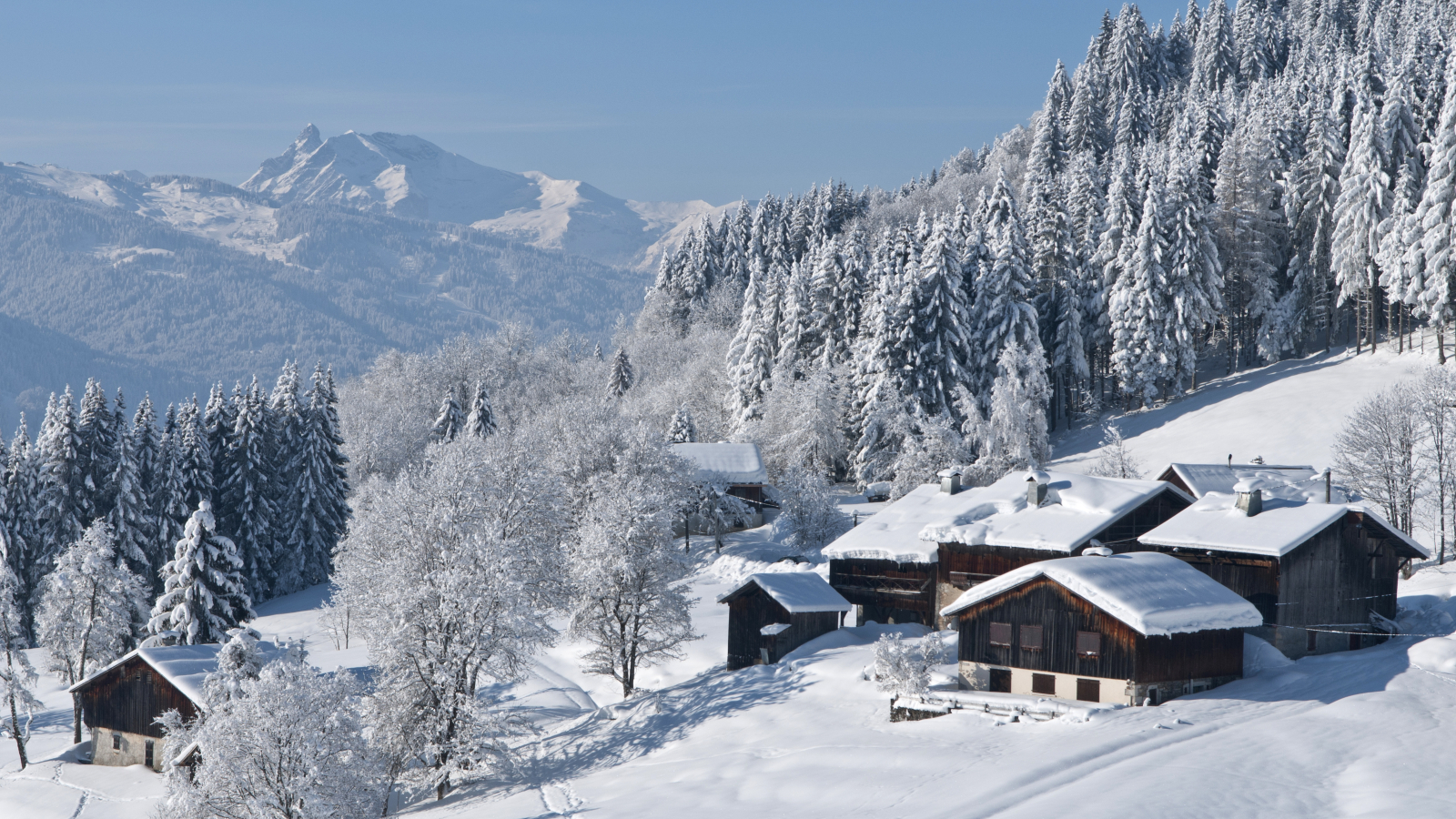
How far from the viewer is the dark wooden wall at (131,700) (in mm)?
43188

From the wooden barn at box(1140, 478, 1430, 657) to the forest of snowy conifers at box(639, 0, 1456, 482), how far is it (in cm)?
2474

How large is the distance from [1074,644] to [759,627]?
14.1 metres

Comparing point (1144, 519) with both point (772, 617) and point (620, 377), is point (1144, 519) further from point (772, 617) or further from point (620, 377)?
point (620, 377)

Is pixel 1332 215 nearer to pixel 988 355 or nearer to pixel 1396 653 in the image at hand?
pixel 988 355

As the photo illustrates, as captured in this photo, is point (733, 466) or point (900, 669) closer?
point (900, 669)

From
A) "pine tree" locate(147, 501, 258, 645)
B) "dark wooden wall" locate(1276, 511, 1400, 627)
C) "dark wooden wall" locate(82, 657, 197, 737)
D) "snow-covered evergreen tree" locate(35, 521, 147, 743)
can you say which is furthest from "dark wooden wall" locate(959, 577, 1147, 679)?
"snow-covered evergreen tree" locate(35, 521, 147, 743)

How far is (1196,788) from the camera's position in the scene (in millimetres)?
25688

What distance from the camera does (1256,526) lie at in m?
38.9

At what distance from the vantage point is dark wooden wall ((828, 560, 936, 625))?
150 feet

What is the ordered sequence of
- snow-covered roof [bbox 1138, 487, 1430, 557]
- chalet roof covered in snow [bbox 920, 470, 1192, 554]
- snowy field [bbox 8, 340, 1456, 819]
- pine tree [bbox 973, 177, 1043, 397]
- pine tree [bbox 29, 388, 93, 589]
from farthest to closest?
pine tree [bbox 973, 177, 1043, 397], pine tree [bbox 29, 388, 93, 589], chalet roof covered in snow [bbox 920, 470, 1192, 554], snow-covered roof [bbox 1138, 487, 1430, 557], snowy field [bbox 8, 340, 1456, 819]

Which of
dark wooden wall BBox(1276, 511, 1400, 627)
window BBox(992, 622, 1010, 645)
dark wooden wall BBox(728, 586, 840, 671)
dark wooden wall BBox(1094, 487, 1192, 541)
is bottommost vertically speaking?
dark wooden wall BBox(728, 586, 840, 671)

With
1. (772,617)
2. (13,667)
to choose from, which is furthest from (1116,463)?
(13,667)

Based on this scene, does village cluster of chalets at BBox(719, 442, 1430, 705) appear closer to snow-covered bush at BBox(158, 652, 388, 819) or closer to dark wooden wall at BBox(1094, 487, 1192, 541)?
dark wooden wall at BBox(1094, 487, 1192, 541)

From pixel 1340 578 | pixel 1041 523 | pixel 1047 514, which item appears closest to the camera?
pixel 1340 578
